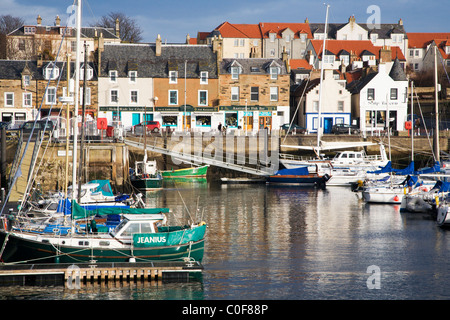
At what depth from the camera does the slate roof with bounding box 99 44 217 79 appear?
6538 centimetres

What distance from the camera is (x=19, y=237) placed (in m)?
21.9

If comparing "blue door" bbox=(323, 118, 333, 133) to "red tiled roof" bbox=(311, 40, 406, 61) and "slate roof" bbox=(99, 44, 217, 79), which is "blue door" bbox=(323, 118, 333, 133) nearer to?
"slate roof" bbox=(99, 44, 217, 79)

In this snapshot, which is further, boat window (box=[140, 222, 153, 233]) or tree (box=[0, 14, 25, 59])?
tree (box=[0, 14, 25, 59])

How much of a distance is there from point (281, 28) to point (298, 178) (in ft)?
199

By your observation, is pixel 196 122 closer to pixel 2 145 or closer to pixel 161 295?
pixel 2 145

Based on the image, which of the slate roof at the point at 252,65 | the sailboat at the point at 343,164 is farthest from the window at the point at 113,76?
the sailboat at the point at 343,164

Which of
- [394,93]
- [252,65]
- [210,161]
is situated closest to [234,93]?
[252,65]

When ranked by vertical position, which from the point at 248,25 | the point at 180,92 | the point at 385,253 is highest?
the point at 248,25

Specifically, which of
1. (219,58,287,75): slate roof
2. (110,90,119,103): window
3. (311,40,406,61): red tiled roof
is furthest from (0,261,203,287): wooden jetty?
(311,40,406,61): red tiled roof

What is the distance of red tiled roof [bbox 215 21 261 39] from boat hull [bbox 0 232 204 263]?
8609 centimetres

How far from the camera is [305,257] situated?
25.0m

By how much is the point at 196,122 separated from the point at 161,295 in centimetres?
4692

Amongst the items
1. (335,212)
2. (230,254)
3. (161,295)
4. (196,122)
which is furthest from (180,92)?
(161,295)

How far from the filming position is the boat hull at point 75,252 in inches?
859
